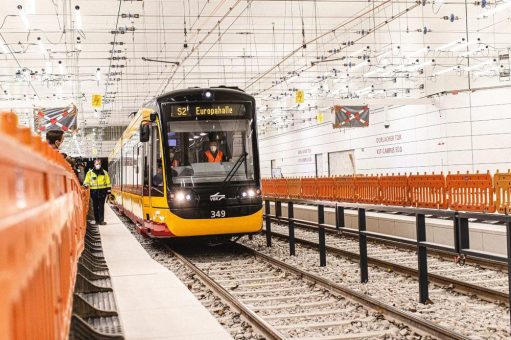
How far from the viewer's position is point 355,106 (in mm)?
31906

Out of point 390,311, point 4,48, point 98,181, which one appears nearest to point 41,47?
point 4,48

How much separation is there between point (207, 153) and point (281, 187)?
1457 centimetres

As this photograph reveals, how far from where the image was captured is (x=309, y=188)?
22500 mm

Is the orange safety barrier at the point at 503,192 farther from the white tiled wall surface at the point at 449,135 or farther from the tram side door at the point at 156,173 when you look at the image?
the white tiled wall surface at the point at 449,135

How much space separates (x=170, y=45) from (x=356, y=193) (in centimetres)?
1462

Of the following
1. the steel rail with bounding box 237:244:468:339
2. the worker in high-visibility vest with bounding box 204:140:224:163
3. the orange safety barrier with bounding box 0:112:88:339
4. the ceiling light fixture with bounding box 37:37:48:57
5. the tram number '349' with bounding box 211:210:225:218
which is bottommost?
the steel rail with bounding box 237:244:468:339

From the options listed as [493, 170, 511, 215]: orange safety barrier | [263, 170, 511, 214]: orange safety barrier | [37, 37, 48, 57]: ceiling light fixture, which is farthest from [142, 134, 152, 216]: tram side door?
[37, 37, 48, 57]: ceiling light fixture

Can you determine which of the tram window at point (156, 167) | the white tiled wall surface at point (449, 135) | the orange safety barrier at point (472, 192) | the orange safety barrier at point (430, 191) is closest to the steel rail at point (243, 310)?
the tram window at point (156, 167)

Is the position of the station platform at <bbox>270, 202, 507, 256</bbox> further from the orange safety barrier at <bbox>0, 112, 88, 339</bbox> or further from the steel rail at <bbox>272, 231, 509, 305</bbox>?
the orange safety barrier at <bbox>0, 112, 88, 339</bbox>

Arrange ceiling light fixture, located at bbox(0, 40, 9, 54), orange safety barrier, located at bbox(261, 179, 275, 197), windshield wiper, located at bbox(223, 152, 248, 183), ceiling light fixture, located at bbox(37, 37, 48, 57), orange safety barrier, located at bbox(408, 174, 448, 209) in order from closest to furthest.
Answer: windshield wiper, located at bbox(223, 152, 248, 183) < orange safety barrier, located at bbox(408, 174, 448, 209) < ceiling light fixture, located at bbox(0, 40, 9, 54) < ceiling light fixture, located at bbox(37, 37, 48, 57) < orange safety barrier, located at bbox(261, 179, 275, 197)

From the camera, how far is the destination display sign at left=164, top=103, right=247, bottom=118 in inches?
484

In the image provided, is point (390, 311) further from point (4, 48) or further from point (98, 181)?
point (4, 48)

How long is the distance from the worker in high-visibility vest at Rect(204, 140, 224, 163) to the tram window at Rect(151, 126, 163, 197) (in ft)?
2.87

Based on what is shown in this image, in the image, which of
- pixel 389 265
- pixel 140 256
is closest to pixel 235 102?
pixel 140 256
